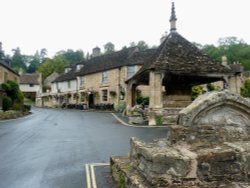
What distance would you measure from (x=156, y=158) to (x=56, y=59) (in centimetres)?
9177

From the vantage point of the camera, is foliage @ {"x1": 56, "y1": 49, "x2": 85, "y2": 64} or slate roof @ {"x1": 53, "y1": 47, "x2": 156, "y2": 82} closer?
Answer: slate roof @ {"x1": 53, "y1": 47, "x2": 156, "y2": 82}

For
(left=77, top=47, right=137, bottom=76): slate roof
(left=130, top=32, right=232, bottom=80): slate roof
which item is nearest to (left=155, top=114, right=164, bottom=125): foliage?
(left=130, top=32, right=232, bottom=80): slate roof

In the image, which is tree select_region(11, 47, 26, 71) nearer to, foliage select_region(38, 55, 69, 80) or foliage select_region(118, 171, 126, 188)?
foliage select_region(38, 55, 69, 80)

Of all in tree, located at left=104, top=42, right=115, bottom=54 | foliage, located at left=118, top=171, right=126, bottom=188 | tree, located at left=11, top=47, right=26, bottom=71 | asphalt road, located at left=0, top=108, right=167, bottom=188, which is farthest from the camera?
tree, located at left=104, top=42, right=115, bottom=54

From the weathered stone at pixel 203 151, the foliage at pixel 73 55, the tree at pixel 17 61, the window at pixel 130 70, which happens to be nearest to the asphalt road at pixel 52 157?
the weathered stone at pixel 203 151

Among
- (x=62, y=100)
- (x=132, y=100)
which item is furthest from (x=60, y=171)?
(x=62, y=100)

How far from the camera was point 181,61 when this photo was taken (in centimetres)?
2022

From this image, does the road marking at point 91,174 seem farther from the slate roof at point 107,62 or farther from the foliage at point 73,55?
the foliage at point 73,55

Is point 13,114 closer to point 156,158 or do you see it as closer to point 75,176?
point 75,176

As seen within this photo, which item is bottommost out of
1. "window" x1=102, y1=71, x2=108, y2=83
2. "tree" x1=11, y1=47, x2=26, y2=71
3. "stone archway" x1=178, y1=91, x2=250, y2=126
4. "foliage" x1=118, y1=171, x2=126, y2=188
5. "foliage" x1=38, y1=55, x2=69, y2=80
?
"foliage" x1=118, y1=171, x2=126, y2=188

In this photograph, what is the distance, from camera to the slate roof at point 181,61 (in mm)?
19344

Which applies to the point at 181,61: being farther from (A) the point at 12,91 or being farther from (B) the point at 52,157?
(A) the point at 12,91

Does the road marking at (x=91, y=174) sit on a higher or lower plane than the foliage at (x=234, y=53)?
lower

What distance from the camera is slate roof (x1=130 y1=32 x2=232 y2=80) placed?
19.3m
